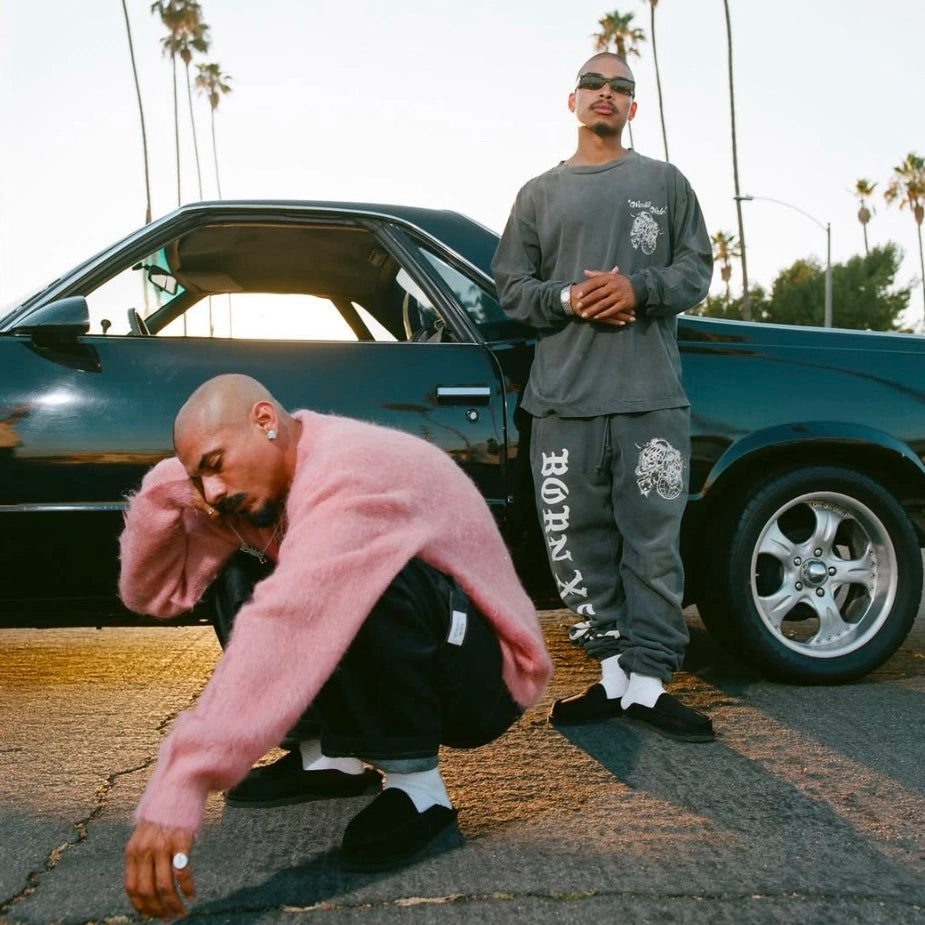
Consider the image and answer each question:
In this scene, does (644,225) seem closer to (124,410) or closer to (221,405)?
(124,410)

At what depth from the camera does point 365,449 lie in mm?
2168

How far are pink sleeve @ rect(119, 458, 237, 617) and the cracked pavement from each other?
0.47 metres

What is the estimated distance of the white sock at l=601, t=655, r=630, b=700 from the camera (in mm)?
3318

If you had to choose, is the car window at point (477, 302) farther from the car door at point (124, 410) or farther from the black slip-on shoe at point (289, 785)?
the black slip-on shoe at point (289, 785)

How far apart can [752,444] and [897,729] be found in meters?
0.89

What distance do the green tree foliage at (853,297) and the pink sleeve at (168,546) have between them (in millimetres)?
42825

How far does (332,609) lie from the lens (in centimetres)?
197

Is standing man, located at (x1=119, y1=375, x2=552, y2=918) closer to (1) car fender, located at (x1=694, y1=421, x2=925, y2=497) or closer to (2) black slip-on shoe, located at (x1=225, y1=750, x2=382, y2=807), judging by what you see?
(2) black slip-on shoe, located at (x1=225, y1=750, x2=382, y2=807)

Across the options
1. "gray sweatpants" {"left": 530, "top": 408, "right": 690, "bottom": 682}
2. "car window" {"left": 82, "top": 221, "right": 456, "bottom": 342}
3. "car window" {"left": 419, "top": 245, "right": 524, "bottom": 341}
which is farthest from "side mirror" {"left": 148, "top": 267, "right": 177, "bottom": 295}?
"gray sweatpants" {"left": 530, "top": 408, "right": 690, "bottom": 682}

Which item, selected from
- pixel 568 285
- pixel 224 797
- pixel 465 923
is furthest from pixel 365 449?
pixel 568 285

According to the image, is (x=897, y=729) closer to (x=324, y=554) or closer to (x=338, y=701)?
(x=338, y=701)

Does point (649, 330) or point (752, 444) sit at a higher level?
point (649, 330)

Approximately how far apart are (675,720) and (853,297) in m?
44.8

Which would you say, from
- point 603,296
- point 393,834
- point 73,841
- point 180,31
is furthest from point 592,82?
point 180,31
